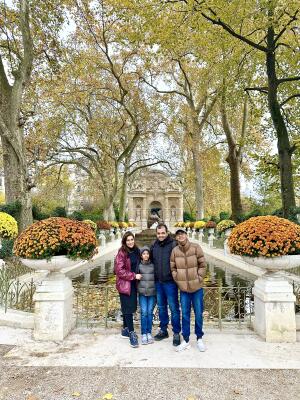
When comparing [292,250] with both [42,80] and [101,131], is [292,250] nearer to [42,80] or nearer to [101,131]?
[42,80]

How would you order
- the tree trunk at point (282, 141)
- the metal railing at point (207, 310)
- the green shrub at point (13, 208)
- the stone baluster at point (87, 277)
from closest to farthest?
the metal railing at point (207, 310), the stone baluster at point (87, 277), the green shrub at point (13, 208), the tree trunk at point (282, 141)

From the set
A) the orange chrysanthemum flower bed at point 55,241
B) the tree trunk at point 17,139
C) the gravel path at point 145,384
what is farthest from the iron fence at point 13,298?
the tree trunk at point 17,139

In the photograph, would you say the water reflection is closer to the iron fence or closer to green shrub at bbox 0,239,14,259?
green shrub at bbox 0,239,14,259

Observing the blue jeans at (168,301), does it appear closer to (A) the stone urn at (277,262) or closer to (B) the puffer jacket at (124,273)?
(B) the puffer jacket at (124,273)

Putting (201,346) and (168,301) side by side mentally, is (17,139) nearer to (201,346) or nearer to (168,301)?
(168,301)

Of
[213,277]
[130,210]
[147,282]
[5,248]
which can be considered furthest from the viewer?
[130,210]

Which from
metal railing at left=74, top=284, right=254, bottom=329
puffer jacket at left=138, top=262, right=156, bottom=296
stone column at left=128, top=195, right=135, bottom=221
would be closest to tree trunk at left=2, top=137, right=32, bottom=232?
metal railing at left=74, top=284, right=254, bottom=329

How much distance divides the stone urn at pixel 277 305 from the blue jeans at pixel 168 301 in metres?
1.33

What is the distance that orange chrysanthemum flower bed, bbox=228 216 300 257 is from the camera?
488 centimetres

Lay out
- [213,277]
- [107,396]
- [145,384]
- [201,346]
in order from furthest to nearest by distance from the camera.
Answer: [213,277], [201,346], [145,384], [107,396]

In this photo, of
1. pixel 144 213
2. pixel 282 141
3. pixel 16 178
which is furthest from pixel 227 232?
pixel 144 213

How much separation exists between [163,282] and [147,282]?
0.82 ft

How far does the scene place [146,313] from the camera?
198 inches

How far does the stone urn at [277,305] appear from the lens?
4.89 metres
